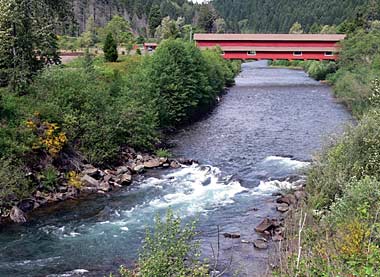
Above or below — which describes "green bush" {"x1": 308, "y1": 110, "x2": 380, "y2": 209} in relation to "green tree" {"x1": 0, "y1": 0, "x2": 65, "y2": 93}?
below

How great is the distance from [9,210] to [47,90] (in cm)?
906

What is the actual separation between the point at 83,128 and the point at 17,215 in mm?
8286

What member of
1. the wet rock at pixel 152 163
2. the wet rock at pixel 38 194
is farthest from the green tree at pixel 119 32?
the wet rock at pixel 38 194

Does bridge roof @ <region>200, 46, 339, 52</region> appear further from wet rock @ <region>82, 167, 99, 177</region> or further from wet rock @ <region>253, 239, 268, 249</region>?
wet rock @ <region>253, 239, 268, 249</region>

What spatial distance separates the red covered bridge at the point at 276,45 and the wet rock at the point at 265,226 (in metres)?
51.9

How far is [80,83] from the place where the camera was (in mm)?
29500

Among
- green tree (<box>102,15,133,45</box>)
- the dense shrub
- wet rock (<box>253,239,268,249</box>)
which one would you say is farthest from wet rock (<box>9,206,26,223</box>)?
green tree (<box>102,15,133,45</box>)

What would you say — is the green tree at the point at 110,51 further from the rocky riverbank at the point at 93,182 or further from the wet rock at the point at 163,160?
the wet rock at the point at 163,160

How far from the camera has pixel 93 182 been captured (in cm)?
2458

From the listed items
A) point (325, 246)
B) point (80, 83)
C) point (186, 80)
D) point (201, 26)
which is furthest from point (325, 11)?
point (325, 246)

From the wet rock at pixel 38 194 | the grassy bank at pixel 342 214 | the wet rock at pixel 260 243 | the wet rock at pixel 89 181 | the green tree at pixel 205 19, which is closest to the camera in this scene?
the grassy bank at pixel 342 214

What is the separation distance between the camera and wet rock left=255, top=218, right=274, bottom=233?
19203 millimetres

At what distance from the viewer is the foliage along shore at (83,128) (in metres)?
23.0

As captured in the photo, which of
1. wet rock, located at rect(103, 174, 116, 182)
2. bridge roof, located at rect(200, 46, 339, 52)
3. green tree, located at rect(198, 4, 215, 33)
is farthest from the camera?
green tree, located at rect(198, 4, 215, 33)
